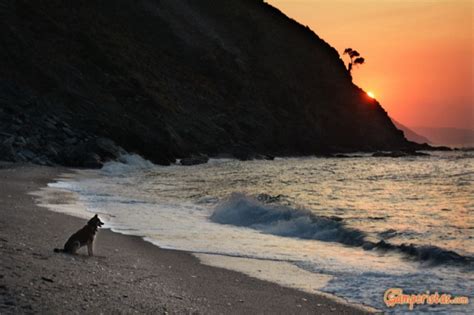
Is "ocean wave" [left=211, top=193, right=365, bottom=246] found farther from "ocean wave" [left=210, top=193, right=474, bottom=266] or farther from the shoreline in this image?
the shoreline

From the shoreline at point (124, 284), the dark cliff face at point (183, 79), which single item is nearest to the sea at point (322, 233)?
the shoreline at point (124, 284)

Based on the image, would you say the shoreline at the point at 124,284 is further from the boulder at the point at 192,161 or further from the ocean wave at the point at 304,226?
the boulder at the point at 192,161

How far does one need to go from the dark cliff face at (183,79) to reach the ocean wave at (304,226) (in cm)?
3617

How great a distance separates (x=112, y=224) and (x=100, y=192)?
37.4 feet

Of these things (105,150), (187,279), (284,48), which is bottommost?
(187,279)

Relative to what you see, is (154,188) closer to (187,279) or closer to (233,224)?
(233,224)

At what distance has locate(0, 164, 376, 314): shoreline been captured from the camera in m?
7.32

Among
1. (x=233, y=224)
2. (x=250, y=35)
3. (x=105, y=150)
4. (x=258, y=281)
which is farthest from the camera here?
(x=250, y=35)

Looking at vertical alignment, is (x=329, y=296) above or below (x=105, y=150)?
below

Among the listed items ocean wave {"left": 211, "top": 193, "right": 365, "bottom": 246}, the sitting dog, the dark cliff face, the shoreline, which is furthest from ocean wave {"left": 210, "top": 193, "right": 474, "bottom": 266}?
the dark cliff face

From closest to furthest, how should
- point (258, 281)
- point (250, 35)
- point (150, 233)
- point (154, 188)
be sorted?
1. point (258, 281)
2. point (150, 233)
3. point (154, 188)
4. point (250, 35)

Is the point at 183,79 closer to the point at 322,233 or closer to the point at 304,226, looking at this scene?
the point at 304,226

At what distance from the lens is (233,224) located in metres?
20.2

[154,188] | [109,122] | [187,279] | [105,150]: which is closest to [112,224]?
[187,279]
